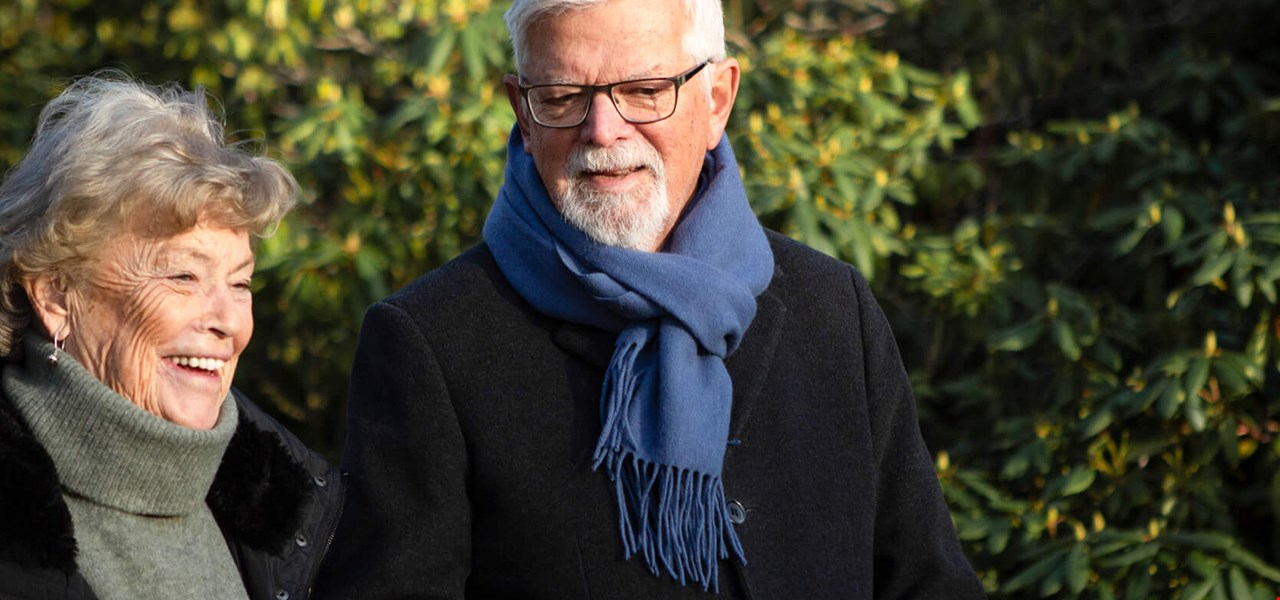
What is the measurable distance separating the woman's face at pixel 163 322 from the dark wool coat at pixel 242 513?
0.47 ft

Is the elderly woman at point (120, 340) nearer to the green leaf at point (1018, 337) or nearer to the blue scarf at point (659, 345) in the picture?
Answer: the blue scarf at point (659, 345)

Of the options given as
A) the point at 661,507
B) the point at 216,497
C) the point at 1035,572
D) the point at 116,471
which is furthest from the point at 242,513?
the point at 1035,572

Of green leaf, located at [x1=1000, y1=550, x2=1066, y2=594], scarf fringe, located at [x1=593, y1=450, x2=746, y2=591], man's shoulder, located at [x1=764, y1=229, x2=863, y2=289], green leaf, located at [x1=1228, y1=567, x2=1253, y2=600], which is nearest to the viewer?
scarf fringe, located at [x1=593, y1=450, x2=746, y2=591]

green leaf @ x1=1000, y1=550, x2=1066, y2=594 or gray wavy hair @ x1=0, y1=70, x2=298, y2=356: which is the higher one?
gray wavy hair @ x1=0, y1=70, x2=298, y2=356

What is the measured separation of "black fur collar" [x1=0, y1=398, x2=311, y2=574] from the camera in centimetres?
200

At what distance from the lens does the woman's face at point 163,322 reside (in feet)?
7.02

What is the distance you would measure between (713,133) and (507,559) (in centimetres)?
70

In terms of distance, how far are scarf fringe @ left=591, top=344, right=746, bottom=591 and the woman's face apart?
20.6 inches

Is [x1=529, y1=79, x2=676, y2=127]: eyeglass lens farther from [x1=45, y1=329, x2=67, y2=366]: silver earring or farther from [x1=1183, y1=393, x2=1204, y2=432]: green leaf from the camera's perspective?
[x1=1183, y1=393, x2=1204, y2=432]: green leaf

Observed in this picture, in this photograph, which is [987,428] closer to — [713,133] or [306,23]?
[713,133]

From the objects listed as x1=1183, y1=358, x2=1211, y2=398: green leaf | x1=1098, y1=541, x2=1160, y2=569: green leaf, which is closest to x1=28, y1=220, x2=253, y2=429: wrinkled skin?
x1=1098, y1=541, x2=1160, y2=569: green leaf

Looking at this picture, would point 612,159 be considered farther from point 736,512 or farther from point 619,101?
point 736,512

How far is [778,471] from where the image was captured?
233cm

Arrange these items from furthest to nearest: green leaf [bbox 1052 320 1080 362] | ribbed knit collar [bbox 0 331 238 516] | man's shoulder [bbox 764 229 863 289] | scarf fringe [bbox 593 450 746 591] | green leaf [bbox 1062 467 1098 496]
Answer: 1. green leaf [bbox 1052 320 1080 362]
2. green leaf [bbox 1062 467 1098 496]
3. man's shoulder [bbox 764 229 863 289]
4. scarf fringe [bbox 593 450 746 591]
5. ribbed knit collar [bbox 0 331 238 516]
